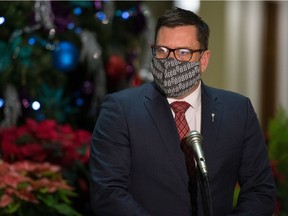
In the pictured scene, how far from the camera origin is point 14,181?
4102 mm

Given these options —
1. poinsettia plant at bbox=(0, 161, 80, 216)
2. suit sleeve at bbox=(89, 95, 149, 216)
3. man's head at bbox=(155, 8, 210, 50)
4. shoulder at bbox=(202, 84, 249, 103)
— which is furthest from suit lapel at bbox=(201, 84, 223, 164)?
poinsettia plant at bbox=(0, 161, 80, 216)

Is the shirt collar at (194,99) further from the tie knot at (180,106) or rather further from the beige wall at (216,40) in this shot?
the beige wall at (216,40)

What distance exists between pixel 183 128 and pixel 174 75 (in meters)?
0.24

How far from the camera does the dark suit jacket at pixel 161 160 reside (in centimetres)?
303

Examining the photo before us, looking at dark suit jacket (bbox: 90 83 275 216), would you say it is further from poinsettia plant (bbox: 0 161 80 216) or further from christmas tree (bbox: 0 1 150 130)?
christmas tree (bbox: 0 1 150 130)

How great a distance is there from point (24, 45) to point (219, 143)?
103 inches

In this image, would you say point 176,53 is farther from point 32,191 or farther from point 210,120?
point 32,191

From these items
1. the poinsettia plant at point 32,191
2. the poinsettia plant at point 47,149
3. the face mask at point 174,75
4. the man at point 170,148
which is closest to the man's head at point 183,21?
the man at point 170,148

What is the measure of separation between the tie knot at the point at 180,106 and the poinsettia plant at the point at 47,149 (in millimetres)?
1796

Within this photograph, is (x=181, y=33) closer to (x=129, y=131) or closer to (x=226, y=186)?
(x=129, y=131)

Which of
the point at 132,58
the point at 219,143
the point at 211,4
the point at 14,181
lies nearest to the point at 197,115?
the point at 219,143

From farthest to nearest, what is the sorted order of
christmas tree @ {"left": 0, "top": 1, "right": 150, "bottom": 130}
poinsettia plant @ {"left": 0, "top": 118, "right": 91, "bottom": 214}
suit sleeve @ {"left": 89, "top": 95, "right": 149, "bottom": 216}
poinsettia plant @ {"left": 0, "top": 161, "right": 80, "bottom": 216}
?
christmas tree @ {"left": 0, "top": 1, "right": 150, "bottom": 130} < poinsettia plant @ {"left": 0, "top": 118, "right": 91, "bottom": 214} < poinsettia plant @ {"left": 0, "top": 161, "right": 80, "bottom": 216} < suit sleeve @ {"left": 89, "top": 95, "right": 149, "bottom": 216}

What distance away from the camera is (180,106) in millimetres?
3193

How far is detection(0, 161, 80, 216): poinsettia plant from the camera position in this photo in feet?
13.3
